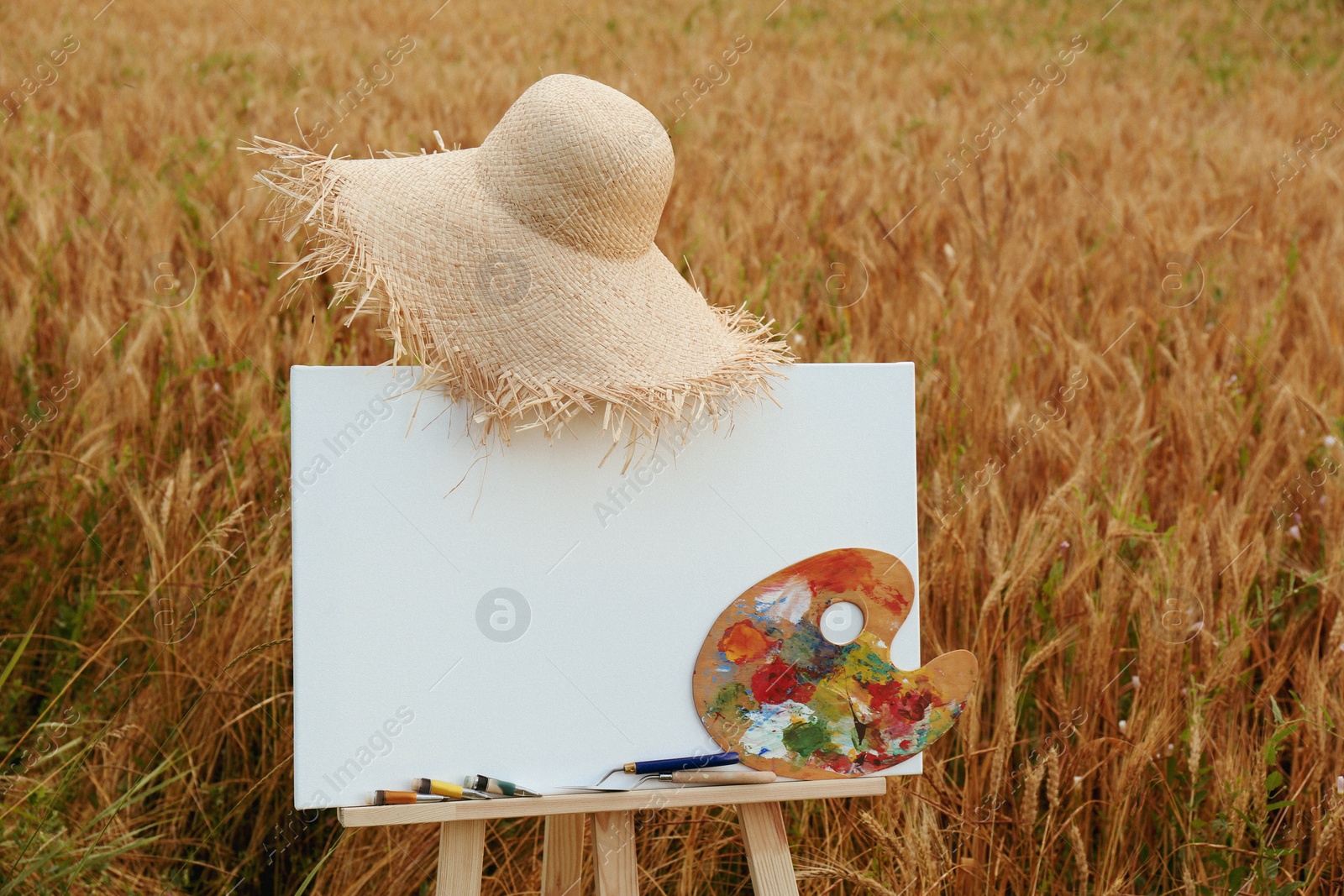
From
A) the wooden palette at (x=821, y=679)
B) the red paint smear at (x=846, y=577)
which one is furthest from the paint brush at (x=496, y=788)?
the red paint smear at (x=846, y=577)

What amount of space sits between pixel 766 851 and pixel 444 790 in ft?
1.04

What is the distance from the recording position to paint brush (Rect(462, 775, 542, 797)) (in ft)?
2.88

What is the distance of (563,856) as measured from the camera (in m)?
1.08

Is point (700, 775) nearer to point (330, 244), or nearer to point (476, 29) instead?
point (330, 244)

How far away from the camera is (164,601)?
143 centimetres

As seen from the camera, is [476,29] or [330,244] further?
→ [476,29]

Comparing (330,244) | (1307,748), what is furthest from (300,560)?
(1307,748)

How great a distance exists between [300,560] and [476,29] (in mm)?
3816

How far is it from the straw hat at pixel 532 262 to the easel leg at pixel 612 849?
1.19ft

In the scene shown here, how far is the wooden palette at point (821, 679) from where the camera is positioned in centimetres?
94

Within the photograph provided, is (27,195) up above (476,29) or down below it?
below

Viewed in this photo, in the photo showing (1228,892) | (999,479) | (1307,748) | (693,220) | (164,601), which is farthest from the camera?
(693,220)

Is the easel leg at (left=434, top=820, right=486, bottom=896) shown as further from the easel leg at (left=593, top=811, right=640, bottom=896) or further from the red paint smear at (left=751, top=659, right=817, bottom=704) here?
the red paint smear at (left=751, top=659, right=817, bottom=704)

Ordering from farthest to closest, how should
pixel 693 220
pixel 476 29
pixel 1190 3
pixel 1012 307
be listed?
pixel 1190 3 → pixel 476 29 → pixel 693 220 → pixel 1012 307
